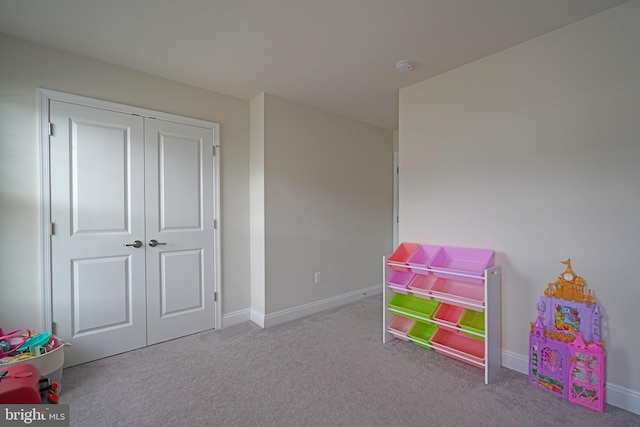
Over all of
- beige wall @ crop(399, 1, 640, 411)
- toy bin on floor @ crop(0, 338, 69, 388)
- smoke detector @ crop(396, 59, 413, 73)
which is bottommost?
toy bin on floor @ crop(0, 338, 69, 388)

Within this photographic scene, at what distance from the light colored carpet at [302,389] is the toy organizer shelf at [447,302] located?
14 centimetres

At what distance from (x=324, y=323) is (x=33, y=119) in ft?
9.96

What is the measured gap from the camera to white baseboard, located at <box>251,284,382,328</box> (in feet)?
10.1

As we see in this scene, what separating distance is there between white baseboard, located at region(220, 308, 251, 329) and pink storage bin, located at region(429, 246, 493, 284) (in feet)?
6.76

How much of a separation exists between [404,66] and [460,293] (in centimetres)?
193

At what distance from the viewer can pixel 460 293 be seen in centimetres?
232

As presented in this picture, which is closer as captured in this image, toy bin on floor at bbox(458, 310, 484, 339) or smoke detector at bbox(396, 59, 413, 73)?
toy bin on floor at bbox(458, 310, 484, 339)

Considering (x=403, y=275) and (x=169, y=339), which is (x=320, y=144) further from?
(x=169, y=339)

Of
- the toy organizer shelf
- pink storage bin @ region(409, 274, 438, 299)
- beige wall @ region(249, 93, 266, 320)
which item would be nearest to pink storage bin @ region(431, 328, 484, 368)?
the toy organizer shelf

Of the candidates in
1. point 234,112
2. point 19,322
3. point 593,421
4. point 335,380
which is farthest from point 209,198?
point 593,421

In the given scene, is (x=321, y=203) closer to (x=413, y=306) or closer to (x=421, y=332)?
(x=413, y=306)

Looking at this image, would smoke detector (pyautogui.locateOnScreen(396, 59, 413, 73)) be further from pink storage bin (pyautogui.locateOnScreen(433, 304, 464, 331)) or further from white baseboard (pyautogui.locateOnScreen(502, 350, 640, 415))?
white baseboard (pyautogui.locateOnScreen(502, 350, 640, 415))

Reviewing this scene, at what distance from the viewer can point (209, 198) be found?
2967 millimetres

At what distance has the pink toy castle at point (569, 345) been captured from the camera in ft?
5.77
